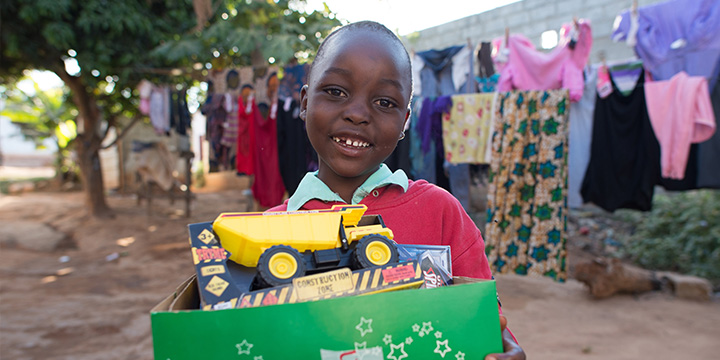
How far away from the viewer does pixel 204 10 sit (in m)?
5.55

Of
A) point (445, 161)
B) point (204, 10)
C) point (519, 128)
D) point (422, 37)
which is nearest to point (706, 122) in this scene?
point (519, 128)

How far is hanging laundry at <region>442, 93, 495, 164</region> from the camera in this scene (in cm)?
424

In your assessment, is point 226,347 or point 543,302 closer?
point 226,347

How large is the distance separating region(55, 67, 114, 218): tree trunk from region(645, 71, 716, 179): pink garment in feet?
30.5

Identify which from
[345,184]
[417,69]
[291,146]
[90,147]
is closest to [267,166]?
[291,146]

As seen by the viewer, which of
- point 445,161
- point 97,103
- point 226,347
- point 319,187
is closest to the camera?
point 226,347

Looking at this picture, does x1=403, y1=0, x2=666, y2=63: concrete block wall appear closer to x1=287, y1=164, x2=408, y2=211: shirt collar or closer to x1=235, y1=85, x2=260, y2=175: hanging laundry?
x1=235, y1=85, x2=260, y2=175: hanging laundry

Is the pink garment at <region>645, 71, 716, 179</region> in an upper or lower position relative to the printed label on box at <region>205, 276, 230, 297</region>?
upper

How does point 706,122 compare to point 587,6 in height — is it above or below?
below

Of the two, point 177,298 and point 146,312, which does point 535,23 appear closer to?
point 146,312

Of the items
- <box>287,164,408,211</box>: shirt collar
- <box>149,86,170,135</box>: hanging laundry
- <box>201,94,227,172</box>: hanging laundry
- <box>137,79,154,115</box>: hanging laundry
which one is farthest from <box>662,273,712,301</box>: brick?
<box>137,79,154,115</box>: hanging laundry

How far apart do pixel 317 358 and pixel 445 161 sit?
3.91 m

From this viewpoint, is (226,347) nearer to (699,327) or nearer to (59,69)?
(699,327)

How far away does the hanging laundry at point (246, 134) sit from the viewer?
523cm
